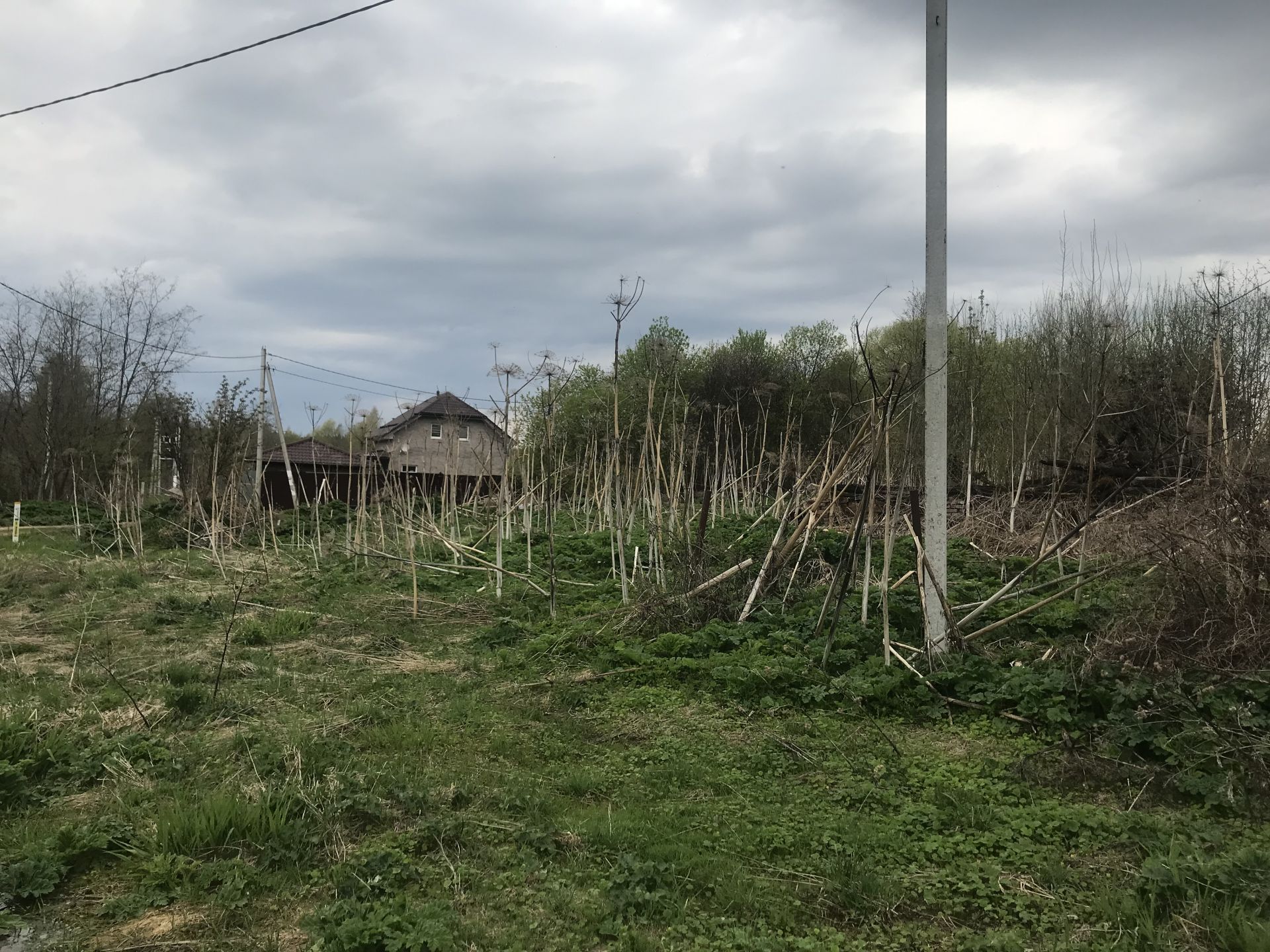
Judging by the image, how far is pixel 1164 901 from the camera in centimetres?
256

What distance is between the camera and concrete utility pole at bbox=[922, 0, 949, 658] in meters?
4.88

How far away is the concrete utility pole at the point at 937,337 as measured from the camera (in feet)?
16.0

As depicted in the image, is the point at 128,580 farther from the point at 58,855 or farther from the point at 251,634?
the point at 58,855

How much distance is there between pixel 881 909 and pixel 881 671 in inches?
88.3

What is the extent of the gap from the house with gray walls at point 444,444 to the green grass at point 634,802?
3530 mm

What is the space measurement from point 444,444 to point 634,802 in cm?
2666

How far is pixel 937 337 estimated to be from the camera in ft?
16.2

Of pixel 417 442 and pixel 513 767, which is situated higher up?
pixel 417 442

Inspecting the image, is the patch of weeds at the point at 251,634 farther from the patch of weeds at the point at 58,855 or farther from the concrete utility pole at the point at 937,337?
the concrete utility pole at the point at 937,337

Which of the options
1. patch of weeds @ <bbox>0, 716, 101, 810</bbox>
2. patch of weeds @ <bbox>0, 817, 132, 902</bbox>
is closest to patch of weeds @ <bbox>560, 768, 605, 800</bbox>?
patch of weeds @ <bbox>0, 817, 132, 902</bbox>

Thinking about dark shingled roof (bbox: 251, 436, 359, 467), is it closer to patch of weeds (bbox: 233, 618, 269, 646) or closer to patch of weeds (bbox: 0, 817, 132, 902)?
patch of weeds (bbox: 233, 618, 269, 646)

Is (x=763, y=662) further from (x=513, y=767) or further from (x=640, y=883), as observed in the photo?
(x=640, y=883)

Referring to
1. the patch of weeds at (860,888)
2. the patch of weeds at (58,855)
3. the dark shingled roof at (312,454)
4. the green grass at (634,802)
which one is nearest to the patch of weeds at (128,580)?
the green grass at (634,802)

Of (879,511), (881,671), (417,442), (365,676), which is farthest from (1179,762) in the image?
(417,442)
